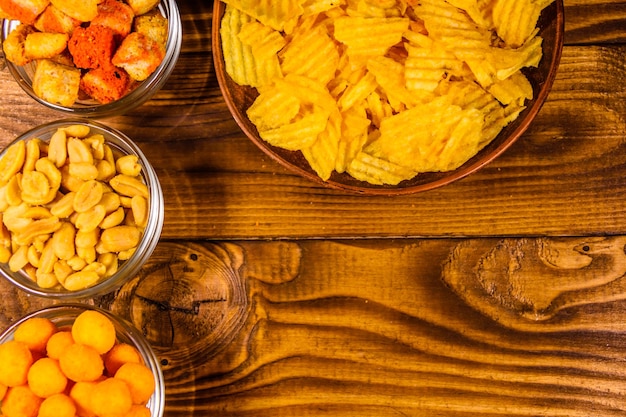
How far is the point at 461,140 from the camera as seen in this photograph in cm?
88

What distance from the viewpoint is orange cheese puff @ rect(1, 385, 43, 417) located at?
2.84 feet

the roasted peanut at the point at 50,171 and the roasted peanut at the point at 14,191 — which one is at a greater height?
the roasted peanut at the point at 50,171

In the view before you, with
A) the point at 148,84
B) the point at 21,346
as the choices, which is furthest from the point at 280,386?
the point at 148,84

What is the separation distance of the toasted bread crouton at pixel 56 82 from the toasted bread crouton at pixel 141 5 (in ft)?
0.39

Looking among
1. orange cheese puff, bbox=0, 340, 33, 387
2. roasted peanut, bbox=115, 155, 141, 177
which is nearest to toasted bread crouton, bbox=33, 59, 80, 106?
roasted peanut, bbox=115, 155, 141, 177

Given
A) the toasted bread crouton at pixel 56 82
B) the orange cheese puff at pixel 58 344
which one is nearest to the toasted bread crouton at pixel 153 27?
the toasted bread crouton at pixel 56 82

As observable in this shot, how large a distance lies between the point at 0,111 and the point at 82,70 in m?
0.20

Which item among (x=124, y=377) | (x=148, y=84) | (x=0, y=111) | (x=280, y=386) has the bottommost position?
(x=280, y=386)

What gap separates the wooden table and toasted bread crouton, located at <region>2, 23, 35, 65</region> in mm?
125

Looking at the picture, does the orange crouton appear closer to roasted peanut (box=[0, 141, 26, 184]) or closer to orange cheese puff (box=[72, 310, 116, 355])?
roasted peanut (box=[0, 141, 26, 184])

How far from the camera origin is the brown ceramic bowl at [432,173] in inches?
36.1

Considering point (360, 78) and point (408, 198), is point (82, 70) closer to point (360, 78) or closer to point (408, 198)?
point (360, 78)

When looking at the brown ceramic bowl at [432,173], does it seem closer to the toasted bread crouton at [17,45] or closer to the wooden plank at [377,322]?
the wooden plank at [377,322]

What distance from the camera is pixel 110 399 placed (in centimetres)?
83
